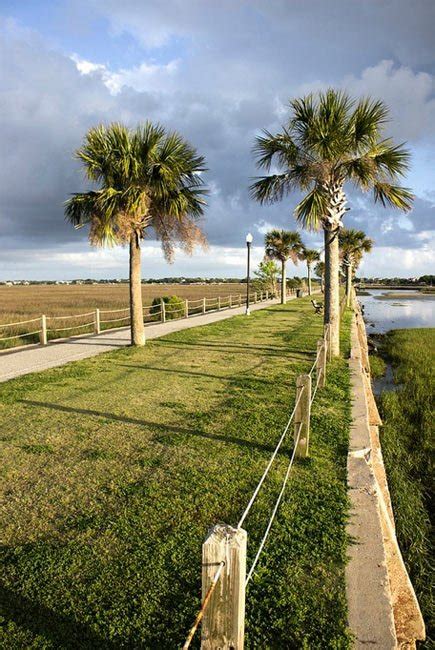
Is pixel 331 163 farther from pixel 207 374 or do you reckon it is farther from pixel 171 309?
pixel 171 309

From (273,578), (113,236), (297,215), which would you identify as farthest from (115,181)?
(273,578)

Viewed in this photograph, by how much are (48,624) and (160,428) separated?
→ 3.59 m

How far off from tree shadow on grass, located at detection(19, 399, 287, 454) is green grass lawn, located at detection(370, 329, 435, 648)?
1695 mm

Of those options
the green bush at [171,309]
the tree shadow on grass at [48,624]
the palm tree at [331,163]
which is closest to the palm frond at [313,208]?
the palm tree at [331,163]

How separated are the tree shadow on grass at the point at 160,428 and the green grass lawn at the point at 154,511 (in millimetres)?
26

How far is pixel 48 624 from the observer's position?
2707 millimetres

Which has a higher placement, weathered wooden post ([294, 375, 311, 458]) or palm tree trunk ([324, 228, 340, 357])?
palm tree trunk ([324, 228, 340, 357])

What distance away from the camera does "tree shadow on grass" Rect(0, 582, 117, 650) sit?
2570mm

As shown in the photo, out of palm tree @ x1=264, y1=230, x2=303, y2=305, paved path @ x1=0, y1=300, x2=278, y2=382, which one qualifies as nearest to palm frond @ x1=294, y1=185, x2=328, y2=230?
paved path @ x1=0, y1=300, x2=278, y2=382

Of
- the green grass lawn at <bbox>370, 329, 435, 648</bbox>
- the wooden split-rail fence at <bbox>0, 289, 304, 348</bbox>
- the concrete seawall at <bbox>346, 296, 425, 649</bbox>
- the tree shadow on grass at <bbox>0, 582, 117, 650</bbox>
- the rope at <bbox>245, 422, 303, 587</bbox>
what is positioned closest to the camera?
the tree shadow on grass at <bbox>0, 582, 117, 650</bbox>

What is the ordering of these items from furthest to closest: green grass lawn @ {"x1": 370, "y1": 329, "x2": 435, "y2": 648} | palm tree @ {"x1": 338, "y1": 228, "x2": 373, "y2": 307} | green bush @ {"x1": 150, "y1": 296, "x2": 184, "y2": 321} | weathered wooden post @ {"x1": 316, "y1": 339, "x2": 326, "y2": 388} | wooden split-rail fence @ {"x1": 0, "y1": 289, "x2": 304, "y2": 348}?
palm tree @ {"x1": 338, "y1": 228, "x2": 373, "y2": 307} < green bush @ {"x1": 150, "y1": 296, "x2": 184, "y2": 321} < wooden split-rail fence @ {"x1": 0, "y1": 289, "x2": 304, "y2": 348} < weathered wooden post @ {"x1": 316, "y1": 339, "x2": 326, "y2": 388} < green grass lawn @ {"x1": 370, "y1": 329, "x2": 435, "y2": 648}

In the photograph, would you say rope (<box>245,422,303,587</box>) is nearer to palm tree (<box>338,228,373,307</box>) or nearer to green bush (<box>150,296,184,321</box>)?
green bush (<box>150,296,184,321</box>)

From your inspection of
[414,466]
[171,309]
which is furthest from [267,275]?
[414,466]

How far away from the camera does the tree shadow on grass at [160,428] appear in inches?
220
